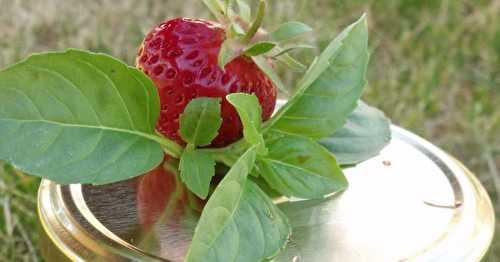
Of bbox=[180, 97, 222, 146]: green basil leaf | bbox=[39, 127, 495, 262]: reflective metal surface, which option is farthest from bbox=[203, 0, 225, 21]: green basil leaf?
bbox=[39, 127, 495, 262]: reflective metal surface

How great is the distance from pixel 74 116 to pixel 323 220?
31 cm

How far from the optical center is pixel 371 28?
2.43 meters

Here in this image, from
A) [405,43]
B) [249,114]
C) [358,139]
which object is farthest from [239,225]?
[405,43]

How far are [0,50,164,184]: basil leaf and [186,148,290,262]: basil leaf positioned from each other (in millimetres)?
130

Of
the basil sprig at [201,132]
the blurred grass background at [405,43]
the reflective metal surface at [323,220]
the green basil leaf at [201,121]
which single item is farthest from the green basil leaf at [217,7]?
the blurred grass background at [405,43]

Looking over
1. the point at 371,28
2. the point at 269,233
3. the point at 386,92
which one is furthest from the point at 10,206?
the point at 371,28

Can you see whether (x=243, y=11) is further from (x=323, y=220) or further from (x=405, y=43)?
(x=405, y=43)

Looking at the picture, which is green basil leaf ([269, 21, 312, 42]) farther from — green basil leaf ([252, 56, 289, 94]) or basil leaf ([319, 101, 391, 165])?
basil leaf ([319, 101, 391, 165])

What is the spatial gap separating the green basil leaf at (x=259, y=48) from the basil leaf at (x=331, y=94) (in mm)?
57

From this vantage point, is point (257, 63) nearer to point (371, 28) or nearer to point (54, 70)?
point (54, 70)

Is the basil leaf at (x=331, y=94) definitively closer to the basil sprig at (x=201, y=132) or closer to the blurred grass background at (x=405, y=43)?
the basil sprig at (x=201, y=132)

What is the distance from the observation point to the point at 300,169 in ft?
3.13

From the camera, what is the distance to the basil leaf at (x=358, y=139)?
1095 millimetres

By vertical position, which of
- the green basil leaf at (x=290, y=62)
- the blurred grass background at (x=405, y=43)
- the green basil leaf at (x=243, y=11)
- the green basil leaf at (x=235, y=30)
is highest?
the green basil leaf at (x=243, y=11)
